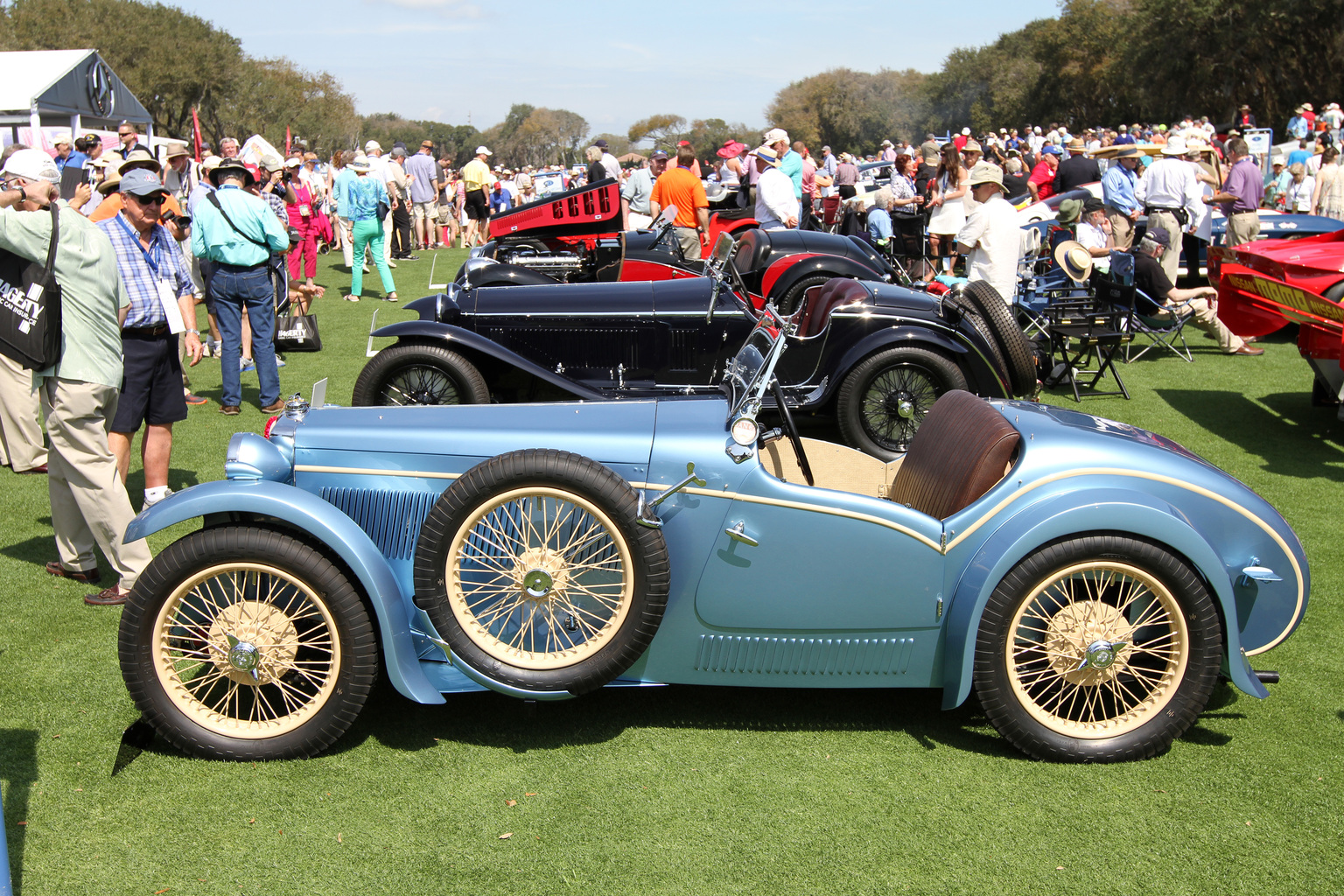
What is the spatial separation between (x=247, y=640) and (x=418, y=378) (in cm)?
389

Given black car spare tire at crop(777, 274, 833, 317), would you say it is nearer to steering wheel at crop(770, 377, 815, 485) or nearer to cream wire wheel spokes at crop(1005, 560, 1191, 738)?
steering wheel at crop(770, 377, 815, 485)

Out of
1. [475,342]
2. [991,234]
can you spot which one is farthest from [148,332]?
[991,234]

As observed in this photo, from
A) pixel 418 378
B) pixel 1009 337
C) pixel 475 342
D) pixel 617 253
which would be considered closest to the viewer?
pixel 1009 337

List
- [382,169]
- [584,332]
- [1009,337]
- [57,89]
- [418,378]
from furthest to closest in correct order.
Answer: [57,89] < [382,169] < [584,332] < [418,378] < [1009,337]

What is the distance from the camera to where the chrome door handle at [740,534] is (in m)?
3.17

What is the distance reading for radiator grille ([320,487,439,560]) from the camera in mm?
3350

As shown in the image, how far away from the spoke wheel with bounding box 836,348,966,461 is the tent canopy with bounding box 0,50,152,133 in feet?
68.1

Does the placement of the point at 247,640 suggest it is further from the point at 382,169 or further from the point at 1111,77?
the point at 1111,77

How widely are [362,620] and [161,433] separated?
279 centimetres

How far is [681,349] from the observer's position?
23.0 feet

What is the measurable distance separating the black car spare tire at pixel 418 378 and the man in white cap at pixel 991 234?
3894mm

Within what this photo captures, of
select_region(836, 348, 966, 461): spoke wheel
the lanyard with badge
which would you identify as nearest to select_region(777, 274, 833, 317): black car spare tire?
select_region(836, 348, 966, 461): spoke wheel

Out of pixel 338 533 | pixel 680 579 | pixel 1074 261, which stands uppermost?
pixel 1074 261

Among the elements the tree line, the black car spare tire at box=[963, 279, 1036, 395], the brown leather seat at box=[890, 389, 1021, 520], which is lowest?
the brown leather seat at box=[890, 389, 1021, 520]
